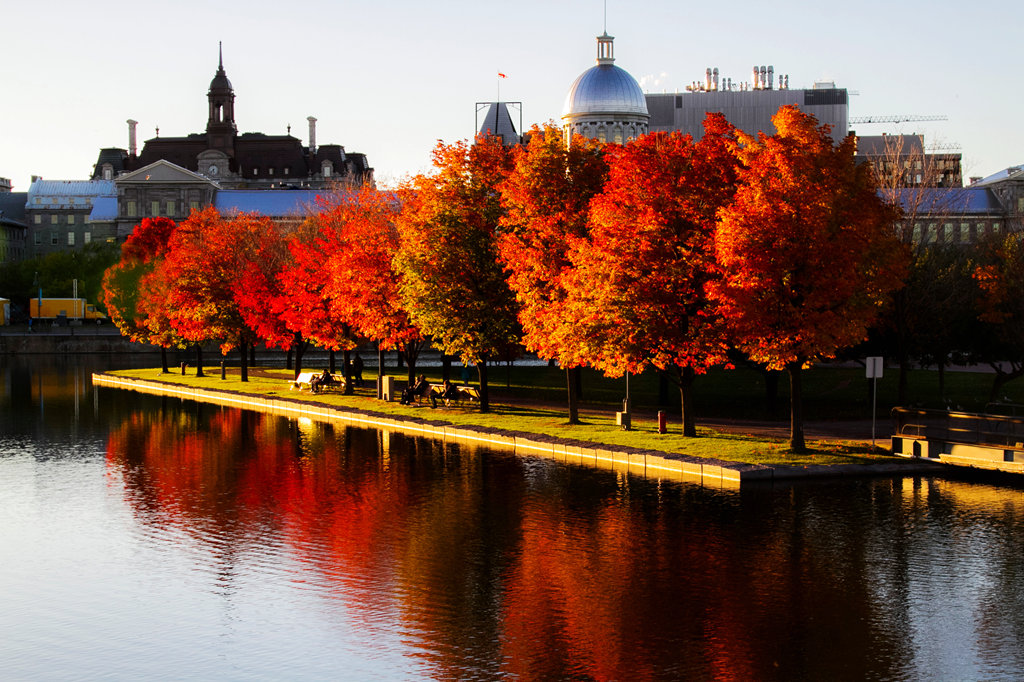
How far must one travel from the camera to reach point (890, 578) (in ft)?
69.6

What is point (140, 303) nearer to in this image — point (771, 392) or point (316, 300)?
point (316, 300)

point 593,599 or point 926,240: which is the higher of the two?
point 926,240

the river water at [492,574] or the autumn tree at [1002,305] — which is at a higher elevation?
the autumn tree at [1002,305]

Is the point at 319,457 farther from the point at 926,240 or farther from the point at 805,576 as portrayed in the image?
the point at 926,240

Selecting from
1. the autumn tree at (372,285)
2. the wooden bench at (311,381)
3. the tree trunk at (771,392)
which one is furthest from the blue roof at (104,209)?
the tree trunk at (771,392)

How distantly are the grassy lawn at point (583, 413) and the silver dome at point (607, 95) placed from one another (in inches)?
3140

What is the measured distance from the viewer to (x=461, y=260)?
47.8 metres

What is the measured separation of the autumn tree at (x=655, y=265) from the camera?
124 ft

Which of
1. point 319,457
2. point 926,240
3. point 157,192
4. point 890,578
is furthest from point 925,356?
point 157,192

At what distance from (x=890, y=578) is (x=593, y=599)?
5.76 metres

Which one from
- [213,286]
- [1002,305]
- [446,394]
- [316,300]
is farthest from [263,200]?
[1002,305]

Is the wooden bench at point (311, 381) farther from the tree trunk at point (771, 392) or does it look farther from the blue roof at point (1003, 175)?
the blue roof at point (1003, 175)

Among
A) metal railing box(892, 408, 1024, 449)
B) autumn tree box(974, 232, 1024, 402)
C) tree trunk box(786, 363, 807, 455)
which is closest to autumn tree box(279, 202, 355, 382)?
tree trunk box(786, 363, 807, 455)

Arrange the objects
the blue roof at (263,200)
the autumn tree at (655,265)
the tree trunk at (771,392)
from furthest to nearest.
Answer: the blue roof at (263,200)
the tree trunk at (771,392)
the autumn tree at (655,265)
